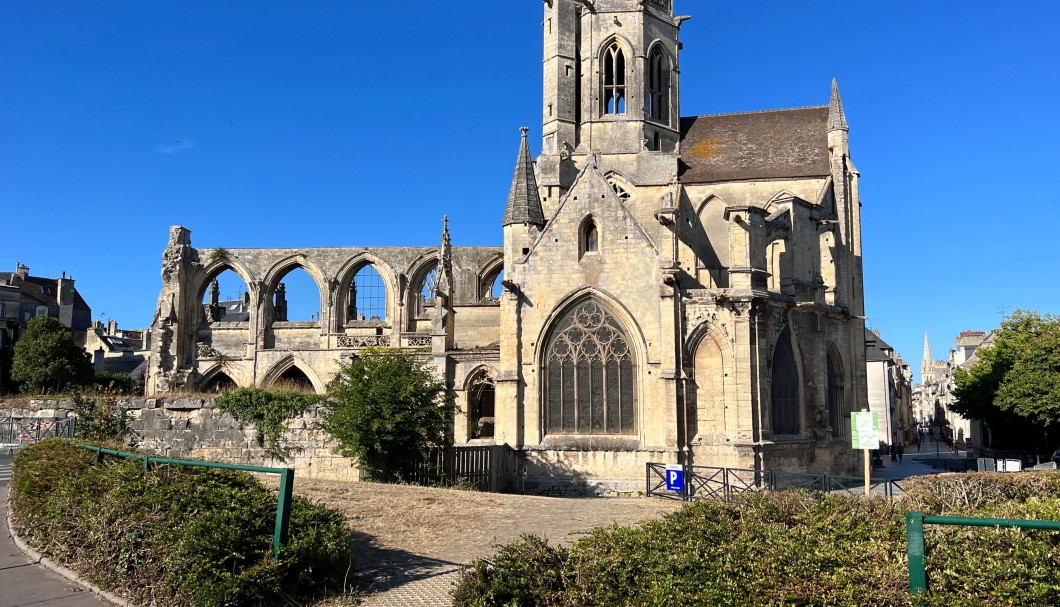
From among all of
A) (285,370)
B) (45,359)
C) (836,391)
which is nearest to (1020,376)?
(836,391)

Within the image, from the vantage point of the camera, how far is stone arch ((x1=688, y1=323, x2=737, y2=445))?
19.5m

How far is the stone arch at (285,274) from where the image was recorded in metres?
34.6

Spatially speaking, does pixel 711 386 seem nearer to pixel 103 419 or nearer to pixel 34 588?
pixel 103 419

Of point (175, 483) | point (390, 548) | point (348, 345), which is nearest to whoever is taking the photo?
point (175, 483)

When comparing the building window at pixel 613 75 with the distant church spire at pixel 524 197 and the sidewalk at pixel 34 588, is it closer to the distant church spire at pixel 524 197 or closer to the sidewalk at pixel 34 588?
the distant church spire at pixel 524 197

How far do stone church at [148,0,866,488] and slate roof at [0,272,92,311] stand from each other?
29700mm

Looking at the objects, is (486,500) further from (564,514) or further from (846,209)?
(846,209)

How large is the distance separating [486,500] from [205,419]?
8.06m

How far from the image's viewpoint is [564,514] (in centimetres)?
1198

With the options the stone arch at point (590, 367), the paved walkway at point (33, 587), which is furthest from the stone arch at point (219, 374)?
the paved walkway at point (33, 587)

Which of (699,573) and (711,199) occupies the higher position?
(711,199)

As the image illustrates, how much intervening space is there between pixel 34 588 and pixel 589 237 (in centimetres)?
1520

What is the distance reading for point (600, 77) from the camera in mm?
27531

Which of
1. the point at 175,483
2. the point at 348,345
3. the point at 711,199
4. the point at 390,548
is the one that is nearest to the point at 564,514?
the point at 390,548
